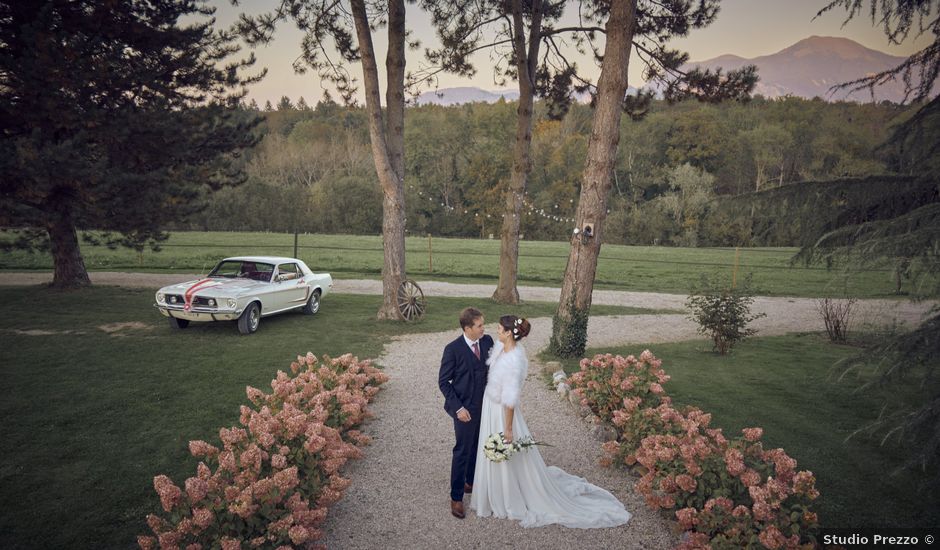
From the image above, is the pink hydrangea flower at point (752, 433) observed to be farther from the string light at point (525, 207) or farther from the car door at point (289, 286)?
the string light at point (525, 207)

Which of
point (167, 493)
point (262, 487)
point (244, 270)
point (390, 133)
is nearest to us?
point (167, 493)

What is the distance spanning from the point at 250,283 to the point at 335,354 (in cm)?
290

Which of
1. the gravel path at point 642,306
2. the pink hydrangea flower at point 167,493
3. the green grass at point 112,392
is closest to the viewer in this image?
the pink hydrangea flower at point 167,493

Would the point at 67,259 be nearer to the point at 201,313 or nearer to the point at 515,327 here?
the point at 201,313

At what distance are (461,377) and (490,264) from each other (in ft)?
75.4

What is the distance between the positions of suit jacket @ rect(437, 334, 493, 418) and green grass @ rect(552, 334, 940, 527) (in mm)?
3346

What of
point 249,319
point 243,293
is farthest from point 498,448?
point 249,319

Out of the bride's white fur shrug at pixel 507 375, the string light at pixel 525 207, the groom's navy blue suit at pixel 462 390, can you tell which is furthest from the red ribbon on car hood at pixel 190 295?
the string light at pixel 525 207

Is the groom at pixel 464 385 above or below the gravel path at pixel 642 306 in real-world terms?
above

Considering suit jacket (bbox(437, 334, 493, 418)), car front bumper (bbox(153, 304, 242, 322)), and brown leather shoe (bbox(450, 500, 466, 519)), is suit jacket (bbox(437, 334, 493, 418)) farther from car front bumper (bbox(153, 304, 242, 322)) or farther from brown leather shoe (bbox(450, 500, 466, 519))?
car front bumper (bbox(153, 304, 242, 322))

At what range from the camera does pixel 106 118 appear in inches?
500

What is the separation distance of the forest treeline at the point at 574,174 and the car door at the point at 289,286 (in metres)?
31.7

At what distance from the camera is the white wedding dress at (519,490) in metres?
4.52

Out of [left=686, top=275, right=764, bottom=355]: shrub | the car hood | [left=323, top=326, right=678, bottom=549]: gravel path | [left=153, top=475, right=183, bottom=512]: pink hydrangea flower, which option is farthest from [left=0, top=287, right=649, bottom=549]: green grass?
[left=686, top=275, right=764, bottom=355]: shrub
